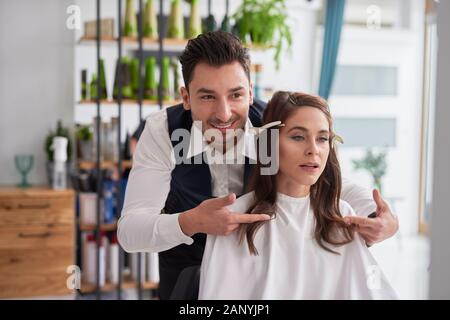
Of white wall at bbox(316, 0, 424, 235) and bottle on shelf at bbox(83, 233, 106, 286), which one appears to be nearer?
bottle on shelf at bbox(83, 233, 106, 286)

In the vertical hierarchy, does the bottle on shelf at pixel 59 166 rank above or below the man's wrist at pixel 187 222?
below

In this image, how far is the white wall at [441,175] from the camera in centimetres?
123

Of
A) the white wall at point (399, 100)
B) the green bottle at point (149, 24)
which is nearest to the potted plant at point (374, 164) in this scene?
the white wall at point (399, 100)

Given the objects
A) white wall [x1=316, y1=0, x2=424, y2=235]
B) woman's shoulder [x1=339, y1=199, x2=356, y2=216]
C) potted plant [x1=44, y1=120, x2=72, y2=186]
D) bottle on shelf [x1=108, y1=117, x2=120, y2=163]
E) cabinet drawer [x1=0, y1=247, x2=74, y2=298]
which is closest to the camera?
woman's shoulder [x1=339, y1=199, x2=356, y2=216]

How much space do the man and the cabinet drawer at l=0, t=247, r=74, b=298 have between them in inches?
74.5

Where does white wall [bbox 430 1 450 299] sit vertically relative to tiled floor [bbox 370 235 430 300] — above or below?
above

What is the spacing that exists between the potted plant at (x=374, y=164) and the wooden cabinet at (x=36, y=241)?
7.64 ft

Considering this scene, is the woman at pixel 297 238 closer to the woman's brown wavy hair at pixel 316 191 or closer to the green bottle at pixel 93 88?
the woman's brown wavy hair at pixel 316 191

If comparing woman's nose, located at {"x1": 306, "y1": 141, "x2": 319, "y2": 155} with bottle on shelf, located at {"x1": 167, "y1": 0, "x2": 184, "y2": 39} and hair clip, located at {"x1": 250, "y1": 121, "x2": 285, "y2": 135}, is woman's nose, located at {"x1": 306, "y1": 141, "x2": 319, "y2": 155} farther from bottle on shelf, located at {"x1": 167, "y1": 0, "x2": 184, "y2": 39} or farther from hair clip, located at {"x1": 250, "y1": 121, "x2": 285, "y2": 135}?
bottle on shelf, located at {"x1": 167, "y1": 0, "x2": 184, "y2": 39}

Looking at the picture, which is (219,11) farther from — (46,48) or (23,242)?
(23,242)

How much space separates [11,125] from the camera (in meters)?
3.14

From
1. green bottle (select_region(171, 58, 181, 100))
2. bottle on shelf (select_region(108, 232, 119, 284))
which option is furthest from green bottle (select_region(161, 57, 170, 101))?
bottle on shelf (select_region(108, 232, 119, 284))

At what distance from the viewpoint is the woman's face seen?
103cm
